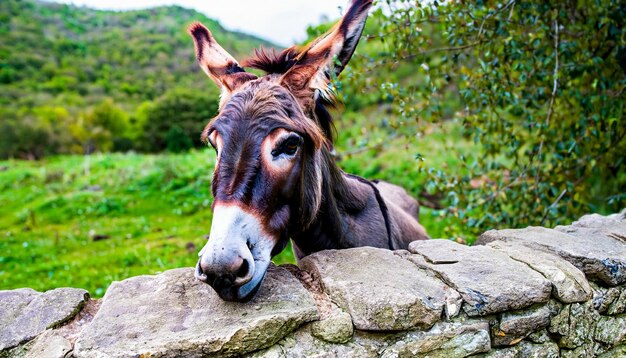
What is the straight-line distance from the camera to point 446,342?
1692 mm

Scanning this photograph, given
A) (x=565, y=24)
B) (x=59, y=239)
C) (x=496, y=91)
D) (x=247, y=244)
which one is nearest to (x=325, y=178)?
(x=247, y=244)

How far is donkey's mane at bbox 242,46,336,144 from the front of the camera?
7.95 ft

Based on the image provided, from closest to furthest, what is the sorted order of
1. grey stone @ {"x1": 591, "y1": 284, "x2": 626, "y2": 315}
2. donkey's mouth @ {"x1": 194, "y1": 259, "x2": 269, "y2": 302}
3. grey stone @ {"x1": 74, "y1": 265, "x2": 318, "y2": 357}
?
1. grey stone @ {"x1": 74, "y1": 265, "x2": 318, "y2": 357}
2. donkey's mouth @ {"x1": 194, "y1": 259, "x2": 269, "y2": 302}
3. grey stone @ {"x1": 591, "y1": 284, "x2": 626, "y2": 315}

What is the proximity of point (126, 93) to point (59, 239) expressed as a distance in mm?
49252

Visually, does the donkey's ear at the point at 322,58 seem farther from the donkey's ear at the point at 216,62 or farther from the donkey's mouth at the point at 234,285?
the donkey's mouth at the point at 234,285

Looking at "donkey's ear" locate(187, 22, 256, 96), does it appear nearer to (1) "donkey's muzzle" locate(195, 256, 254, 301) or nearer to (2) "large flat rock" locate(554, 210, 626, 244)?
(1) "donkey's muzzle" locate(195, 256, 254, 301)

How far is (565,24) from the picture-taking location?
434 cm

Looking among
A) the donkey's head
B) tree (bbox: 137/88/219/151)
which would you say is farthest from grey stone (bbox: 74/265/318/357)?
tree (bbox: 137/88/219/151)

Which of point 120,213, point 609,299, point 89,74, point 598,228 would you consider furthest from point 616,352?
point 89,74

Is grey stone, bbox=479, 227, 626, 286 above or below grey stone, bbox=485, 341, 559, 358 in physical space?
above

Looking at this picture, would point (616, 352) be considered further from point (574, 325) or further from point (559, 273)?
point (559, 273)

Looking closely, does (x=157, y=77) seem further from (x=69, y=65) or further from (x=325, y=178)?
(x=325, y=178)

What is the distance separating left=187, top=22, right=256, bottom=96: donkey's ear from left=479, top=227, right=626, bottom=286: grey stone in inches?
72.6

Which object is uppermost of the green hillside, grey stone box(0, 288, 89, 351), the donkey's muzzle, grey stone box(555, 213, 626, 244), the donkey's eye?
the donkey's eye
